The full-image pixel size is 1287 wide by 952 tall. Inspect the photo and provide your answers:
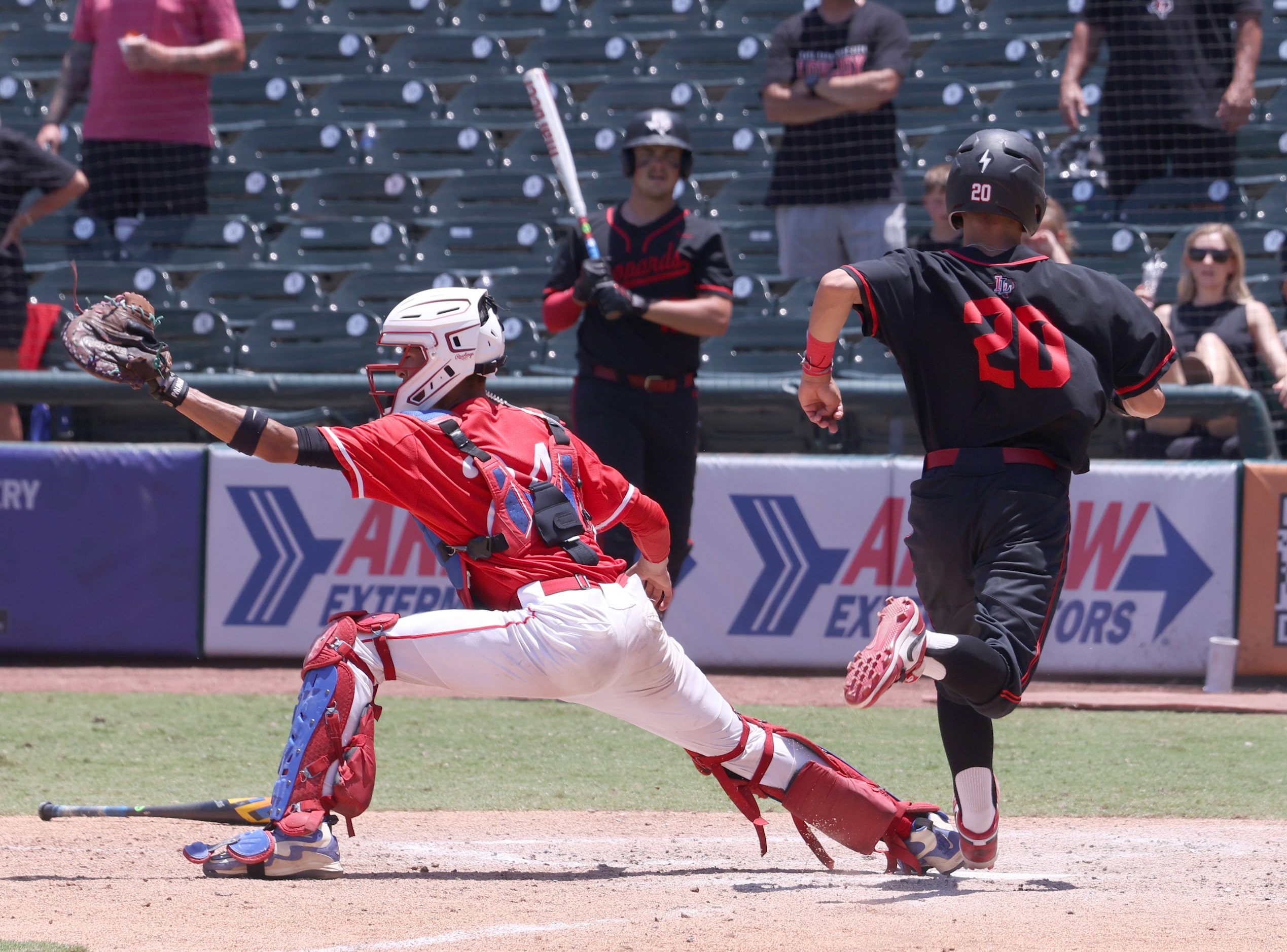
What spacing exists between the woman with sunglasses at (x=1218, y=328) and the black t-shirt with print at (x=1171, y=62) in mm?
1517

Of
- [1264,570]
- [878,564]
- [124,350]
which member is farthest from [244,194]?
[124,350]

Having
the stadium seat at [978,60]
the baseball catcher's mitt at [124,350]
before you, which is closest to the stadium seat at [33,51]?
the stadium seat at [978,60]

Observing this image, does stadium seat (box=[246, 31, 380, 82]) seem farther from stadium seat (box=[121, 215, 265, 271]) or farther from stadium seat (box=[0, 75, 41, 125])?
stadium seat (box=[121, 215, 265, 271])

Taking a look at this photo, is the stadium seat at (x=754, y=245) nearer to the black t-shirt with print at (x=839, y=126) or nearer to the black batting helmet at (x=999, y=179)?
the black t-shirt with print at (x=839, y=126)

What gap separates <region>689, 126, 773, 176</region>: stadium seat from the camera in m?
10.0

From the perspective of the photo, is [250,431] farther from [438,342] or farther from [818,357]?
[818,357]

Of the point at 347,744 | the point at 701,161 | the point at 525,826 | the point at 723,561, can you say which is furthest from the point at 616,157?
the point at 347,744

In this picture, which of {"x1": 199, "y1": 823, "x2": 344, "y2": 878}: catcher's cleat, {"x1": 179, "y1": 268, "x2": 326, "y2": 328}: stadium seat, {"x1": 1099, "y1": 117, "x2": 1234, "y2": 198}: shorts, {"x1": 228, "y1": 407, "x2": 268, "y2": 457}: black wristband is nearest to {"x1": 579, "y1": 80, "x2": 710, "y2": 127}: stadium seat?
{"x1": 179, "y1": 268, "x2": 326, "y2": 328}: stadium seat

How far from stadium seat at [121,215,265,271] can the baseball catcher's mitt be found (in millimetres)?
6049

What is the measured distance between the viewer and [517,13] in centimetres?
1166

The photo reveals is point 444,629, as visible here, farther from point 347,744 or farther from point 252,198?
point 252,198

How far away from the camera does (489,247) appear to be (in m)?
9.38

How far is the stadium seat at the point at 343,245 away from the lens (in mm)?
9492

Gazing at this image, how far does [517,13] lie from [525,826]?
8.55 m
